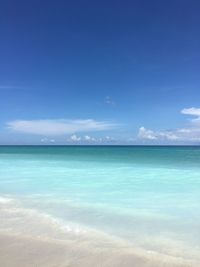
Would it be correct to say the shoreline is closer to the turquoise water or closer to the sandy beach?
the sandy beach

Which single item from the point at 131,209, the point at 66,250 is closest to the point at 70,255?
the point at 66,250

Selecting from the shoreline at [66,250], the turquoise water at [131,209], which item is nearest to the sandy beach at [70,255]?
the shoreline at [66,250]

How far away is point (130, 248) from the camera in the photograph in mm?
4348

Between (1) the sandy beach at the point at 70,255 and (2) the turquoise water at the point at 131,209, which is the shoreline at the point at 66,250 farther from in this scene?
(2) the turquoise water at the point at 131,209

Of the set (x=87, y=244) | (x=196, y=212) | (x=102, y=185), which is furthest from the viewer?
(x=102, y=185)

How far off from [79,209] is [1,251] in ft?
9.53

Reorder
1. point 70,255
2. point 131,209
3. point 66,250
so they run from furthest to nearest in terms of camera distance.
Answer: point 131,209, point 66,250, point 70,255

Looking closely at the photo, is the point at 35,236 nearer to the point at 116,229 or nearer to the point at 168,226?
the point at 116,229

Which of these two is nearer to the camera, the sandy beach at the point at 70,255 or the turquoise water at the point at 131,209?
the sandy beach at the point at 70,255

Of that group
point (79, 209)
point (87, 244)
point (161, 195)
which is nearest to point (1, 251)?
point (87, 244)

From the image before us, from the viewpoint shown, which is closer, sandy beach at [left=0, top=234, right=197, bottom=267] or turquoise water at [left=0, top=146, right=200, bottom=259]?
sandy beach at [left=0, top=234, right=197, bottom=267]

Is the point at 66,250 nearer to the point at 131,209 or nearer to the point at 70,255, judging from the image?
the point at 70,255

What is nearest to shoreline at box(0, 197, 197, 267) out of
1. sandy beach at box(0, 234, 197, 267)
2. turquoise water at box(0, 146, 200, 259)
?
sandy beach at box(0, 234, 197, 267)

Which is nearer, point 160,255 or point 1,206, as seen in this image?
point 160,255
